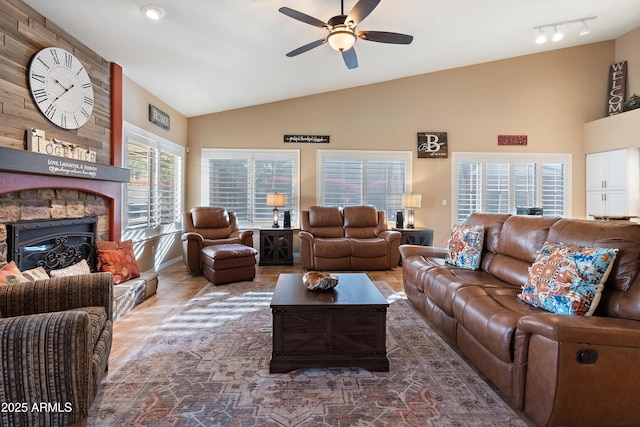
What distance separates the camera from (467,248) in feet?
10.6

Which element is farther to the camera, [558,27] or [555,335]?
[558,27]

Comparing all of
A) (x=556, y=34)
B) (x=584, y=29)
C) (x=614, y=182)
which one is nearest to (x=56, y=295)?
(x=556, y=34)

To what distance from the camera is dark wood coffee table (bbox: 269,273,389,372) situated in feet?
6.99

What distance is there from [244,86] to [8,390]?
4.73 m

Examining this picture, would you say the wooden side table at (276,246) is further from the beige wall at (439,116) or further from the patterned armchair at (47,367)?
the patterned armchair at (47,367)

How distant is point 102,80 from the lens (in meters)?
3.67

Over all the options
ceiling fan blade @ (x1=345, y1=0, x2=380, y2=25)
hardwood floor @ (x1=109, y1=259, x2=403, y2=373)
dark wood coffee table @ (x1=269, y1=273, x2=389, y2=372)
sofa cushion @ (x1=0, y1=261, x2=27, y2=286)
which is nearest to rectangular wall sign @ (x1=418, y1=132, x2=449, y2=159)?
hardwood floor @ (x1=109, y1=259, x2=403, y2=373)

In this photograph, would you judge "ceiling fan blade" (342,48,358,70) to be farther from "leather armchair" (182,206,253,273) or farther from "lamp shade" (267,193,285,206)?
"leather armchair" (182,206,253,273)

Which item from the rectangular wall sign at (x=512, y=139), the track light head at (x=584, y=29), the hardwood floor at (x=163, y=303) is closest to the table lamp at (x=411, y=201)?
the hardwood floor at (x=163, y=303)

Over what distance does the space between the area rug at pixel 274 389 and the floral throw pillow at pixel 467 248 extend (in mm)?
903

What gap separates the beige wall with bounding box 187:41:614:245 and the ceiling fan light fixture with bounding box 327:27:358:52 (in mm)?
3201

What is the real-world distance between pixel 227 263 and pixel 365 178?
324 cm

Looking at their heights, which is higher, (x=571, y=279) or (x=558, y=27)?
(x=558, y=27)

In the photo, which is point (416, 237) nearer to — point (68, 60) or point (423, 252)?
point (423, 252)
